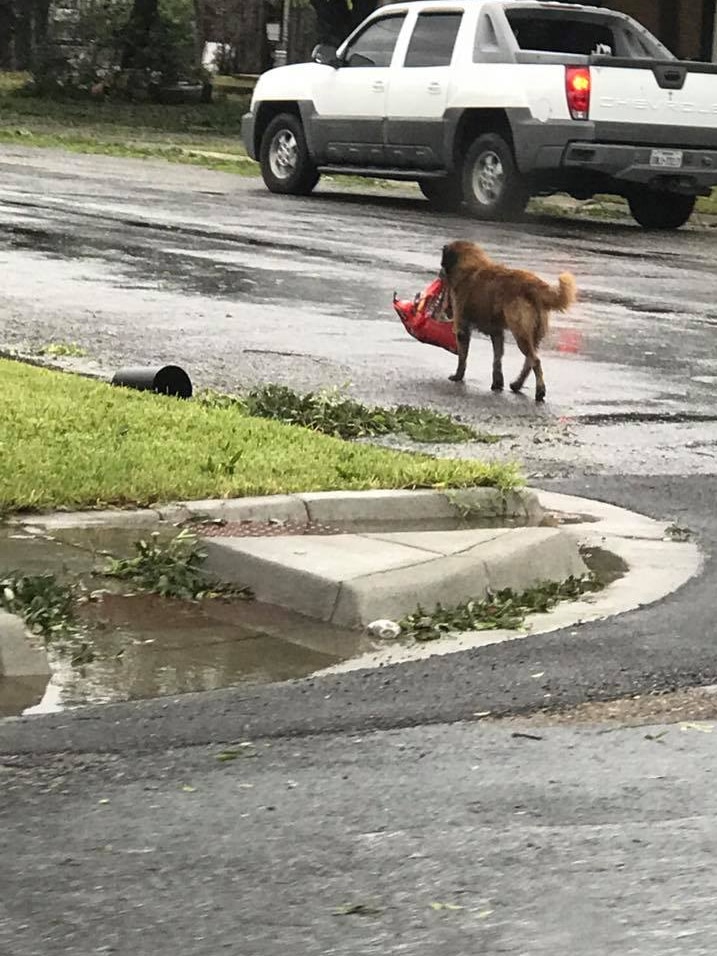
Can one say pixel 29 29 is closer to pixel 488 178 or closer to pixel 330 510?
pixel 488 178

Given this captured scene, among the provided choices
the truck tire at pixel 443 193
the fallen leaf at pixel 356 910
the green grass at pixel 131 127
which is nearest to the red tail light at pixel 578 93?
the truck tire at pixel 443 193

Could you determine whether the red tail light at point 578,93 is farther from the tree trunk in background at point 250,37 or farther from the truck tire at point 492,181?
the tree trunk in background at point 250,37

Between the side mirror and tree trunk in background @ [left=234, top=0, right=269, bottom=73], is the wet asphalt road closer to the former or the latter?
the side mirror

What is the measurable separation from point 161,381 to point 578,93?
10.4 meters

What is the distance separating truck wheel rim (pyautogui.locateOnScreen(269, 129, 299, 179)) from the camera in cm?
2225

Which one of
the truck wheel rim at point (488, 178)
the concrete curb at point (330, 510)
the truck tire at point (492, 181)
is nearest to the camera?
the concrete curb at point (330, 510)

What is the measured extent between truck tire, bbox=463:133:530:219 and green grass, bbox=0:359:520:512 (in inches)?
437

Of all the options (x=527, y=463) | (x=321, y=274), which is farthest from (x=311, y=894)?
(x=321, y=274)

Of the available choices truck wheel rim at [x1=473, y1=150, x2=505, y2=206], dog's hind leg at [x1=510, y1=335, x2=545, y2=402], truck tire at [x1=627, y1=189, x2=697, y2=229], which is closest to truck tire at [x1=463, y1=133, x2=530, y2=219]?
truck wheel rim at [x1=473, y1=150, x2=505, y2=206]

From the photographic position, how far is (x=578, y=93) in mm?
18797

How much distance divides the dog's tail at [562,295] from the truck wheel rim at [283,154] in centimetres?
1273

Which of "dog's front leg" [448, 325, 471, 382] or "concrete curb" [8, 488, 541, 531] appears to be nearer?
"concrete curb" [8, 488, 541, 531]

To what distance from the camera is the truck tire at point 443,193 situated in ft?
69.1

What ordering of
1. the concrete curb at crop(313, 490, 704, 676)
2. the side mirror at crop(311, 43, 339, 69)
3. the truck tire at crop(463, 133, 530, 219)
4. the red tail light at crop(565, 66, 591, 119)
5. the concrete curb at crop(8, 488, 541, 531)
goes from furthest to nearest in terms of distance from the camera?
the side mirror at crop(311, 43, 339, 69), the truck tire at crop(463, 133, 530, 219), the red tail light at crop(565, 66, 591, 119), the concrete curb at crop(8, 488, 541, 531), the concrete curb at crop(313, 490, 704, 676)
